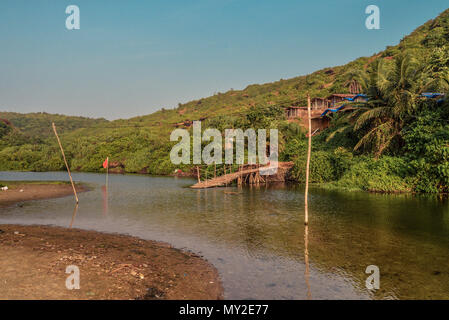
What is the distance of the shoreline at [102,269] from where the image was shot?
723 centimetres

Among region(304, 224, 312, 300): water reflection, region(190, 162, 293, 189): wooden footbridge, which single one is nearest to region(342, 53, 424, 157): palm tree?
region(190, 162, 293, 189): wooden footbridge

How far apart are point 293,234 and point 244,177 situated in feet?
73.2

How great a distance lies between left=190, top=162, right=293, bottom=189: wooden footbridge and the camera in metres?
32.0

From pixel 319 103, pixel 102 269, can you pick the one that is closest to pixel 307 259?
pixel 102 269

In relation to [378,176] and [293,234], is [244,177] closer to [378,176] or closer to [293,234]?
[378,176]

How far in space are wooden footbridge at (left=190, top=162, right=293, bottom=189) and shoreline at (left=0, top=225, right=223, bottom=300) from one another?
19.7 meters

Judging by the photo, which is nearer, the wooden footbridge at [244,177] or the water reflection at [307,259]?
the water reflection at [307,259]

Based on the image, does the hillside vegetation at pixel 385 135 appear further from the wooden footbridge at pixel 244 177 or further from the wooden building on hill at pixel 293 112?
the wooden building on hill at pixel 293 112

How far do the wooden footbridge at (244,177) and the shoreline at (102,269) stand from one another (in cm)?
1970

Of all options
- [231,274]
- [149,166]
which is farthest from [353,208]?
[149,166]

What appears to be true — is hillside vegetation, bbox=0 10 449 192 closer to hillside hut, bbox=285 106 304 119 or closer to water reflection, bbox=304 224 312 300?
hillside hut, bbox=285 106 304 119

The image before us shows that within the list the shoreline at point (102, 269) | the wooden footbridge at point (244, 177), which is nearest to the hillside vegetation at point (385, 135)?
the wooden footbridge at point (244, 177)

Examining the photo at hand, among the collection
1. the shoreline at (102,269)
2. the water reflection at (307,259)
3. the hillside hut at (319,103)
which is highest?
the hillside hut at (319,103)
